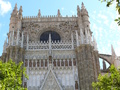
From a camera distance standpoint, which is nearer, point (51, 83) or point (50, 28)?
point (51, 83)

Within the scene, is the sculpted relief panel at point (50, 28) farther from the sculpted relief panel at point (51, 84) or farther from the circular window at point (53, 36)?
the sculpted relief panel at point (51, 84)

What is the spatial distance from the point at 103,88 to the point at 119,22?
18.3 feet

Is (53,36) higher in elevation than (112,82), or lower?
higher

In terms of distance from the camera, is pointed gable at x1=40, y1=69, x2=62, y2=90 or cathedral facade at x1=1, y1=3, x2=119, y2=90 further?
cathedral facade at x1=1, y1=3, x2=119, y2=90

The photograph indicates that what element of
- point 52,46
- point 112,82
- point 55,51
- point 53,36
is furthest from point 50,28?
point 112,82

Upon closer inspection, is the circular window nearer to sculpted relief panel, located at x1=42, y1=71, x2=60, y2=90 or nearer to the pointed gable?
the pointed gable

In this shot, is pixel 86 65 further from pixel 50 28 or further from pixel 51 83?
pixel 50 28

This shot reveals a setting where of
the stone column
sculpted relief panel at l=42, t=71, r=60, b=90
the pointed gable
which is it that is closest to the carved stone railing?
the stone column

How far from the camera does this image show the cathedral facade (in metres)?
18.7

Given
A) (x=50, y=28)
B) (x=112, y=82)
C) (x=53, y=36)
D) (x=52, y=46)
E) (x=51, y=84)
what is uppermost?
(x=50, y=28)

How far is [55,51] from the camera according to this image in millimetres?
20703

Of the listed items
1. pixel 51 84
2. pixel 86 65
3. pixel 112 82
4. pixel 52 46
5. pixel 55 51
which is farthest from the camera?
pixel 52 46

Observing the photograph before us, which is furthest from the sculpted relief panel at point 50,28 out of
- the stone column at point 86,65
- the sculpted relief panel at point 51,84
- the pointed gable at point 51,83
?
the sculpted relief panel at point 51,84

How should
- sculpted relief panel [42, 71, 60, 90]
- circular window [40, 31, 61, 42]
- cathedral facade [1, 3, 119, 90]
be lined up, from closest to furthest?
sculpted relief panel [42, 71, 60, 90]
cathedral facade [1, 3, 119, 90]
circular window [40, 31, 61, 42]
